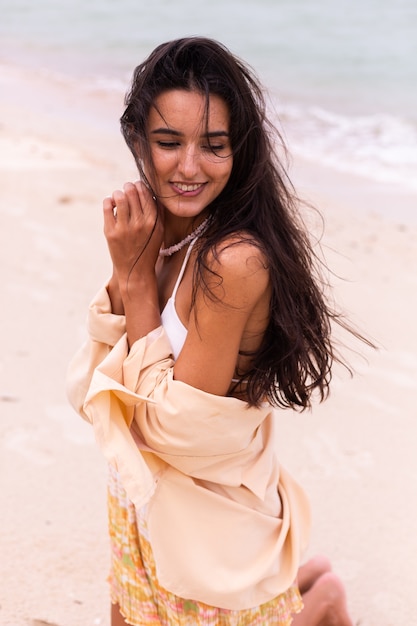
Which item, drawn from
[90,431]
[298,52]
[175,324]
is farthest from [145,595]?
[298,52]

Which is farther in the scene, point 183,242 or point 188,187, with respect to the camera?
point 183,242

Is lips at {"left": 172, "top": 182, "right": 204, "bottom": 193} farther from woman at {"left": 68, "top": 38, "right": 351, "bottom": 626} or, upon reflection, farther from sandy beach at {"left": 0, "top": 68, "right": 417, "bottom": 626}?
sandy beach at {"left": 0, "top": 68, "right": 417, "bottom": 626}

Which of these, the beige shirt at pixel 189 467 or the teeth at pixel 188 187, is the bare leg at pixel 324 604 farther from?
the teeth at pixel 188 187

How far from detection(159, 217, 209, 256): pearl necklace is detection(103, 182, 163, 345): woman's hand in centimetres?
6

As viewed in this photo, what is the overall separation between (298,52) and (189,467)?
1170 centimetres

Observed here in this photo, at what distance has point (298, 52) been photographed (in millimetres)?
12766

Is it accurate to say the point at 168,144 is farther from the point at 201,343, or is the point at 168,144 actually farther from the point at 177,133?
the point at 201,343

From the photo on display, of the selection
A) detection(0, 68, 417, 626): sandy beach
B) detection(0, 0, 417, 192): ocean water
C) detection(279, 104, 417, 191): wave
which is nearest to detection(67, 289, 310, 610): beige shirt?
detection(0, 68, 417, 626): sandy beach

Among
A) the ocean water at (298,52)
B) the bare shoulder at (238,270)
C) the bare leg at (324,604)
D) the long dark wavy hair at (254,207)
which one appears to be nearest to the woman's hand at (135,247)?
the long dark wavy hair at (254,207)

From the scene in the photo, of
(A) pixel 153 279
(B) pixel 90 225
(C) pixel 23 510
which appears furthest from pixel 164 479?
(B) pixel 90 225

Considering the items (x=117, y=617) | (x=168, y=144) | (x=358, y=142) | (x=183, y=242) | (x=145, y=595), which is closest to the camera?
(x=168, y=144)

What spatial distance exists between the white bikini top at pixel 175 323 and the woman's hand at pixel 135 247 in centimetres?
3

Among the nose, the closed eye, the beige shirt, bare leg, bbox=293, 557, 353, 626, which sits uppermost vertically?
the closed eye

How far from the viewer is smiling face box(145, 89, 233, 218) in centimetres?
186
